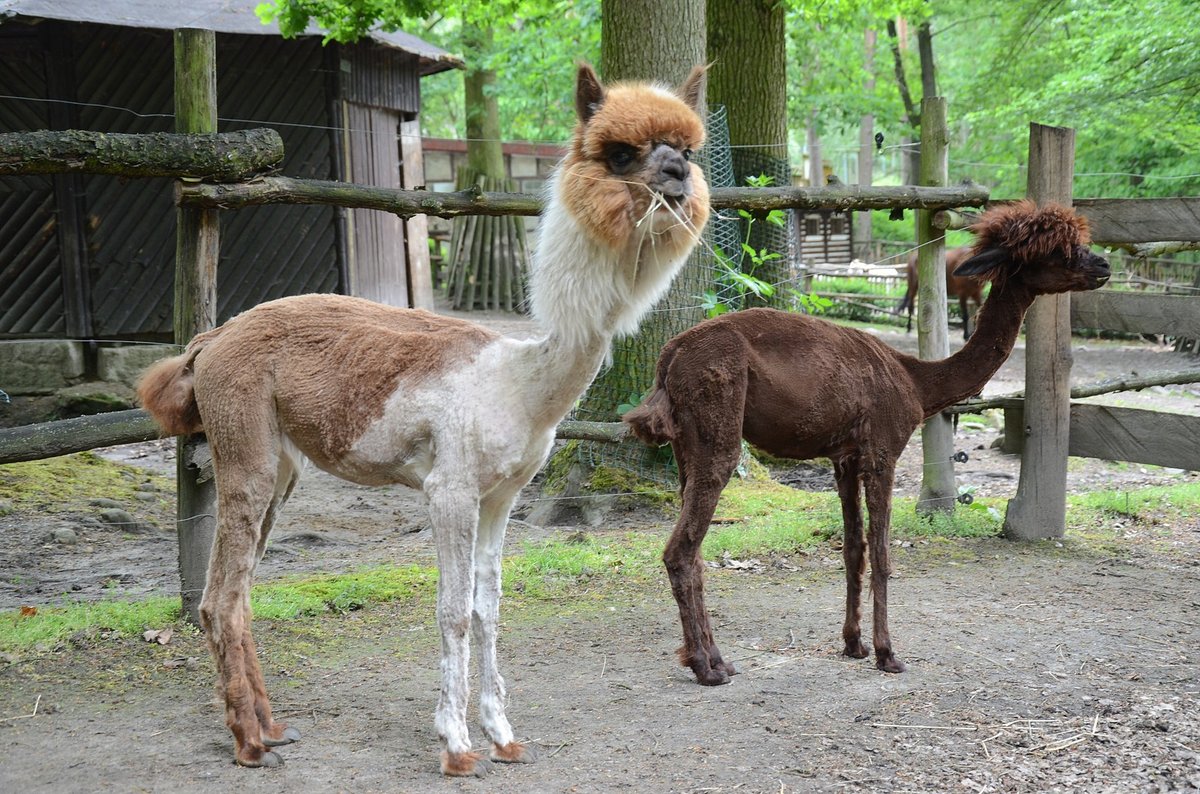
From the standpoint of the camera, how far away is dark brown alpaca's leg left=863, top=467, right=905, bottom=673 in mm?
4715

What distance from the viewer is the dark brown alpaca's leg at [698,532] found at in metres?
4.54

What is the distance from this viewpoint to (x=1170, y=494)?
8.11 metres

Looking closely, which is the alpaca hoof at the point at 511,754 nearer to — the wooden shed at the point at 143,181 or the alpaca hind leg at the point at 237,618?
the alpaca hind leg at the point at 237,618

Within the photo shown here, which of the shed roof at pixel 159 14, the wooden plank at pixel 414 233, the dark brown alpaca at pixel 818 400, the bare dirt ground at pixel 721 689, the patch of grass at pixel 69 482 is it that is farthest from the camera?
the wooden plank at pixel 414 233

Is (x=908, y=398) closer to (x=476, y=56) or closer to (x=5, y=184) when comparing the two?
(x=5, y=184)

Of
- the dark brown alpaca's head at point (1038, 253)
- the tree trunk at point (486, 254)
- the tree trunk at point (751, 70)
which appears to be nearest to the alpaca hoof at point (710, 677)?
the dark brown alpaca's head at point (1038, 253)

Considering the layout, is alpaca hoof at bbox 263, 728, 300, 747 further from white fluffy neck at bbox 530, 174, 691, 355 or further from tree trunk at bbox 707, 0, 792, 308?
tree trunk at bbox 707, 0, 792, 308

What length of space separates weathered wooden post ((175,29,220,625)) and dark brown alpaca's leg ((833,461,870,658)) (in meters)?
3.08

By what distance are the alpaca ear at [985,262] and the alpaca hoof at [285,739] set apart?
376cm

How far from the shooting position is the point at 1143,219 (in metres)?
6.83

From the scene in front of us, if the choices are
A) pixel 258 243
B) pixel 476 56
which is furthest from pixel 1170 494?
pixel 476 56

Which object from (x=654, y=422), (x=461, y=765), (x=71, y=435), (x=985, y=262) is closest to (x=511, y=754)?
(x=461, y=765)

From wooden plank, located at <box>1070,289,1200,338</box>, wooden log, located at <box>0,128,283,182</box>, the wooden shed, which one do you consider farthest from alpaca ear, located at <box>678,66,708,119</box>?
the wooden shed

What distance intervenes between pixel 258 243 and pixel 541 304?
953cm
